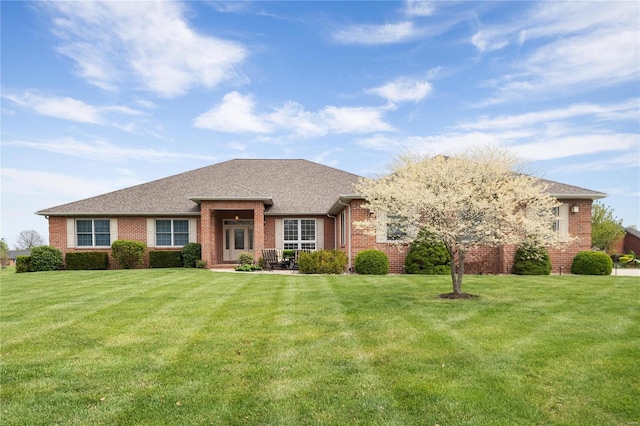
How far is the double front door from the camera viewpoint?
23453mm

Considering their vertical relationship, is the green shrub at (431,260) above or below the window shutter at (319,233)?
below

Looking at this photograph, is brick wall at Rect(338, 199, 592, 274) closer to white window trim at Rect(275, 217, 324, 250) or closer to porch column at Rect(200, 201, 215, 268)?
white window trim at Rect(275, 217, 324, 250)

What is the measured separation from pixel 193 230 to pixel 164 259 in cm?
209

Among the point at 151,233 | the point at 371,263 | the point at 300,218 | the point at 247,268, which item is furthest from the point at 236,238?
the point at 371,263

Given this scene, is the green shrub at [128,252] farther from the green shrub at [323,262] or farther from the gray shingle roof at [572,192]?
the gray shingle roof at [572,192]

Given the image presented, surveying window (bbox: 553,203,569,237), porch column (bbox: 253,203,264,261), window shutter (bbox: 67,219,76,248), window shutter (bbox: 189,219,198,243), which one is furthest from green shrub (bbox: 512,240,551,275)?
window shutter (bbox: 67,219,76,248)

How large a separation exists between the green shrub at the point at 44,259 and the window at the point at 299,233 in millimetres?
11366

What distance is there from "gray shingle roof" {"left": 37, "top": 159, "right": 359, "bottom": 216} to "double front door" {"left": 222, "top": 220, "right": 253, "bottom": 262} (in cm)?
223

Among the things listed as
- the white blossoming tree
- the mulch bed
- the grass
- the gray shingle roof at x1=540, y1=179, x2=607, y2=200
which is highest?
the gray shingle roof at x1=540, y1=179, x2=607, y2=200

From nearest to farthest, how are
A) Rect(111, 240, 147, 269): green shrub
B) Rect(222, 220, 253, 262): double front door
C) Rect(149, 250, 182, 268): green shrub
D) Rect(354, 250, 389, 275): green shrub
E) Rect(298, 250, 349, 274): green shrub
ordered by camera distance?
Rect(354, 250, 389, 275): green shrub, Rect(298, 250, 349, 274): green shrub, Rect(111, 240, 147, 269): green shrub, Rect(149, 250, 182, 268): green shrub, Rect(222, 220, 253, 262): double front door

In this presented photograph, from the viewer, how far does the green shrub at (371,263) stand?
1656cm

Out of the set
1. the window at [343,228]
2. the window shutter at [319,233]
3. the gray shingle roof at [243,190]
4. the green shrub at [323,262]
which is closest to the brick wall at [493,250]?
the window at [343,228]

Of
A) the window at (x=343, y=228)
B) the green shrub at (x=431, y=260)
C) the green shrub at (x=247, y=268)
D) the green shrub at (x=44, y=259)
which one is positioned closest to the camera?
the green shrub at (x=431, y=260)

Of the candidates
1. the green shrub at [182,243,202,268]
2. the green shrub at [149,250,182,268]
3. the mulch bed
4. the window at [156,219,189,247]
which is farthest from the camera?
the window at [156,219,189,247]
